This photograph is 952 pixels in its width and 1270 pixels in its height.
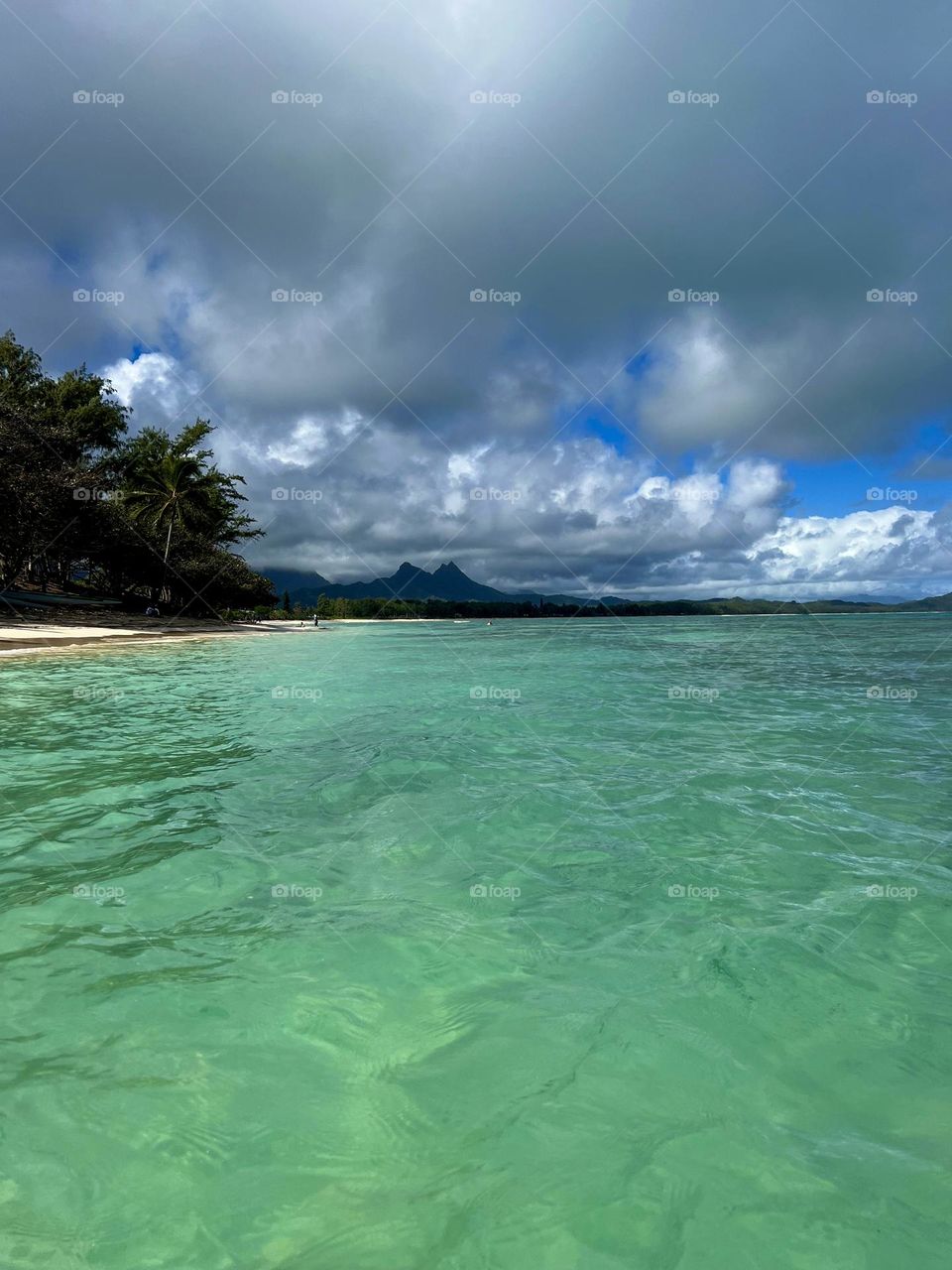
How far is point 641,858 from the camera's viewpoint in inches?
242

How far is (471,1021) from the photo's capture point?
11.9 ft

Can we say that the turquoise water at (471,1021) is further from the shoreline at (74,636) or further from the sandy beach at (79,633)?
the sandy beach at (79,633)

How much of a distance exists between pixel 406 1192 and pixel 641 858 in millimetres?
4081

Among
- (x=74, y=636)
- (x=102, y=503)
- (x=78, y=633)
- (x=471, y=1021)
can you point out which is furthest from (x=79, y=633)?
(x=471, y=1021)

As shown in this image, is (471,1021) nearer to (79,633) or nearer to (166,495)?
(79,633)

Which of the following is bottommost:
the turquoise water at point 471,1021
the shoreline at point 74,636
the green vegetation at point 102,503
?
the turquoise water at point 471,1021

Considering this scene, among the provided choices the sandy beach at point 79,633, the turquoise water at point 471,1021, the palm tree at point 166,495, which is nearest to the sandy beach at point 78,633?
the sandy beach at point 79,633

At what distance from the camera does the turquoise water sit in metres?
2.38

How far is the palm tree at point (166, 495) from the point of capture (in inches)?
2324

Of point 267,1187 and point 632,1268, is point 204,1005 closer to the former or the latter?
point 267,1187

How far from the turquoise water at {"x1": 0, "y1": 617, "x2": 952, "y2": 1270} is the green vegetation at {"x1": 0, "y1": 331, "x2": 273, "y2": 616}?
112ft

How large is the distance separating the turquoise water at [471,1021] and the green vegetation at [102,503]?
112 feet

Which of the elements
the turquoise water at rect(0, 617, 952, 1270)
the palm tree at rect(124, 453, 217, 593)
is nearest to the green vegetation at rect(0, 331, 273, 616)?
A: the palm tree at rect(124, 453, 217, 593)

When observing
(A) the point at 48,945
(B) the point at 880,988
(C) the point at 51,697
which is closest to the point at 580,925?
(B) the point at 880,988
